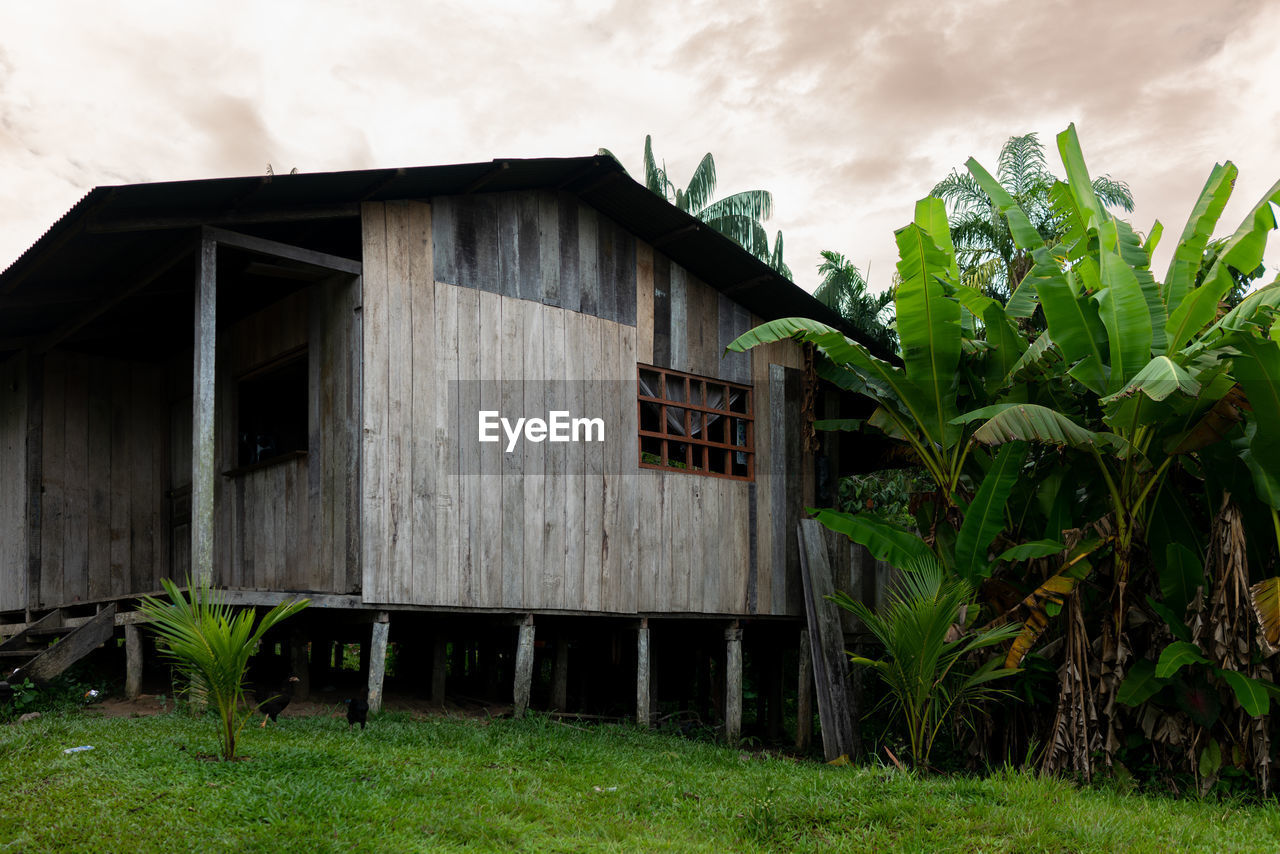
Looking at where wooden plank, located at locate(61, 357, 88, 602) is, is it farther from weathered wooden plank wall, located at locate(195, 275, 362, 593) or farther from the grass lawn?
the grass lawn

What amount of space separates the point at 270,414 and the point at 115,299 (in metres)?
1.98

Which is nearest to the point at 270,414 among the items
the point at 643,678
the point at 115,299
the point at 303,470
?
the point at 303,470

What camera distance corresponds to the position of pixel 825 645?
11828 mm

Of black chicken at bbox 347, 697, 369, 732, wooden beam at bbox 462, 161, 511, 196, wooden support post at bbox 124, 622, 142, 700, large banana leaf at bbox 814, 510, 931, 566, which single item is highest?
wooden beam at bbox 462, 161, 511, 196

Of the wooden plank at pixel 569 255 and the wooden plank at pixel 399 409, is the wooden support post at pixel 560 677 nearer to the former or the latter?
the wooden plank at pixel 399 409

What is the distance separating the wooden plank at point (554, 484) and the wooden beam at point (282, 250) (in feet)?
6.35

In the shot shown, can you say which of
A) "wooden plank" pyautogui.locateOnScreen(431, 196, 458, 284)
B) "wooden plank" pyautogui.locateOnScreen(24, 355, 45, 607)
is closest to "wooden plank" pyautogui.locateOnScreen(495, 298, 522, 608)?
"wooden plank" pyautogui.locateOnScreen(431, 196, 458, 284)

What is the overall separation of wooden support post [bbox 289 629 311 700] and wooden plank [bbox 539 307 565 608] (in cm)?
214

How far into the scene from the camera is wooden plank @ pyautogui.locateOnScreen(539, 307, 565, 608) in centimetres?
1035

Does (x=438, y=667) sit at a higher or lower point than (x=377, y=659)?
lower

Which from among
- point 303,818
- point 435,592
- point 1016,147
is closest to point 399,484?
point 435,592

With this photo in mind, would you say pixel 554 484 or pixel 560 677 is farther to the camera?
pixel 560 677

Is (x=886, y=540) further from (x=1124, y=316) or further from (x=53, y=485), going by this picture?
(x=53, y=485)

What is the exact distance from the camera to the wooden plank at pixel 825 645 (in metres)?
11.4
